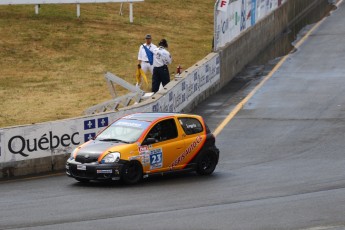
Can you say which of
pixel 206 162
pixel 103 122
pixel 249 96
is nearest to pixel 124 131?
pixel 206 162

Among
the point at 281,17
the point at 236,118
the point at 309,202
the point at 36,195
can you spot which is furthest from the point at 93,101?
the point at 281,17

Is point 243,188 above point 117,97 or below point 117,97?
below

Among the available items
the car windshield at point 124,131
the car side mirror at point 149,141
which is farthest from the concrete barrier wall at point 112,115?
the car side mirror at point 149,141

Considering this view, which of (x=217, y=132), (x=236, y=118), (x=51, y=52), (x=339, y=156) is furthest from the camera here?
(x=51, y=52)

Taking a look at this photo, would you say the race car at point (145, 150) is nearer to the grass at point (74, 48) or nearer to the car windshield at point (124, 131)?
the car windshield at point (124, 131)

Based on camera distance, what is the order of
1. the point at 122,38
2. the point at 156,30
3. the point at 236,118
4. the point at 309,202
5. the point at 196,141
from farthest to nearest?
the point at 156,30, the point at 122,38, the point at 236,118, the point at 196,141, the point at 309,202

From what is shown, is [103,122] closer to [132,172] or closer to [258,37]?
[132,172]

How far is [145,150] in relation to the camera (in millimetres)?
20391

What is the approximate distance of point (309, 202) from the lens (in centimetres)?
1794

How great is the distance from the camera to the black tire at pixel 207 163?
21547 mm

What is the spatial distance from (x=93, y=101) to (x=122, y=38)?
38.2 feet

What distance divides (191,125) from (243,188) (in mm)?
2425

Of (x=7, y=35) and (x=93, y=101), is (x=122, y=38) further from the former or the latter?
(x=93, y=101)

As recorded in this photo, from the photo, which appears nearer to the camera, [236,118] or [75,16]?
[236,118]
